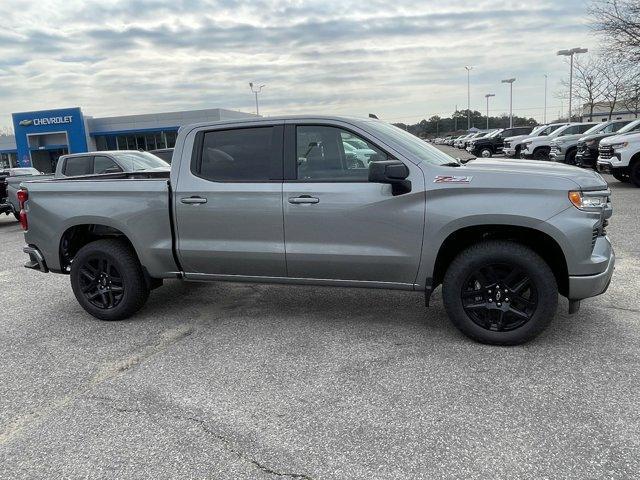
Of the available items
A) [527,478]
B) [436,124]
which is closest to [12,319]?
[527,478]

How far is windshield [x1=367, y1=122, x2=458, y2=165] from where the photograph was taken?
4.21 meters

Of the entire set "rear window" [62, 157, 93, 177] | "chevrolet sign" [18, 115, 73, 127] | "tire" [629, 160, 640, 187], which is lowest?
"tire" [629, 160, 640, 187]

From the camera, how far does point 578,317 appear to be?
4.56m

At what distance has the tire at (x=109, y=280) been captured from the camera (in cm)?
487

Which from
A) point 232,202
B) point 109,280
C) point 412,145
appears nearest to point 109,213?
point 109,280

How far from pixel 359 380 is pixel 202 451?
1.19 metres

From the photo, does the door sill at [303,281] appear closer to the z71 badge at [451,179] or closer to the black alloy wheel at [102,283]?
the black alloy wheel at [102,283]

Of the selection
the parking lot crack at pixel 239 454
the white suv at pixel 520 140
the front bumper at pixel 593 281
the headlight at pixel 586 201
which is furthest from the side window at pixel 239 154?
the white suv at pixel 520 140

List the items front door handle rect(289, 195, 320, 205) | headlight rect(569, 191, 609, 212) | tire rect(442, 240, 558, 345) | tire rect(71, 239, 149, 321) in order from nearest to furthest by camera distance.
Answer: headlight rect(569, 191, 609, 212) < tire rect(442, 240, 558, 345) < front door handle rect(289, 195, 320, 205) < tire rect(71, 239, 149, 321)

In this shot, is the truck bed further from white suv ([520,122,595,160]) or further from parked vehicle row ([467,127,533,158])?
parked vehicle row ([467,127,533,158])

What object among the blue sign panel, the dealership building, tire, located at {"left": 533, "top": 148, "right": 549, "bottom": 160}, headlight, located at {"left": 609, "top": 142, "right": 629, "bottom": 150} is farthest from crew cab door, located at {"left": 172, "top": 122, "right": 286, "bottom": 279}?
the blue sign panel

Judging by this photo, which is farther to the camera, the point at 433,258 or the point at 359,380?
the point at 433,258

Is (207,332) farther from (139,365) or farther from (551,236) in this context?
(551,236)

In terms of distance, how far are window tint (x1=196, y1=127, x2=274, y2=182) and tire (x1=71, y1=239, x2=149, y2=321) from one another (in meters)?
1.15
